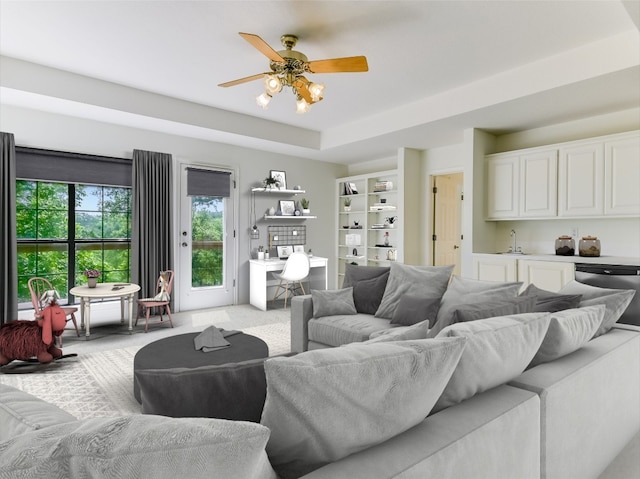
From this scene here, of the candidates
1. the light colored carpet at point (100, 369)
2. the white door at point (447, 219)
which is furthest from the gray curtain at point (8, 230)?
the white door at point (447, 219)

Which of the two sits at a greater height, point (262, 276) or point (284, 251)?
point (284, 251)

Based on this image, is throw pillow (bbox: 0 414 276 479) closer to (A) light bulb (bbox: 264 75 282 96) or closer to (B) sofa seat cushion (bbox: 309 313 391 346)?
(B) sofa seat cushion (bbox: 309 313 391 346)

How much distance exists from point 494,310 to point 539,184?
11.5 feet

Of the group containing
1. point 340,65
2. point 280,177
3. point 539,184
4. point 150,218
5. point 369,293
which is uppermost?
point 340,65

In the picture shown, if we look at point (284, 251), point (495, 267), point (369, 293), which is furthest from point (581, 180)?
point (284, 251)

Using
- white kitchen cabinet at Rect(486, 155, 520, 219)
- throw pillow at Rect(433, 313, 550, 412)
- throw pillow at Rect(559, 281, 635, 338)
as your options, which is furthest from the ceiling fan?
white kitchen cabinet at Rect(486, 155, 520, 219)

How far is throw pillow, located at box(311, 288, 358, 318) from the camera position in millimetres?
3281

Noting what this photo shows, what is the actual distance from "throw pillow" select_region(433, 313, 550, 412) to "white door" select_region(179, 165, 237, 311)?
5055 mm

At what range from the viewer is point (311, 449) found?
0.81m

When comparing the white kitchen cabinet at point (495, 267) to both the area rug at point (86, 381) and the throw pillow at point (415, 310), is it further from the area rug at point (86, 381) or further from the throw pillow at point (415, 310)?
the area rug at point (86, 381)

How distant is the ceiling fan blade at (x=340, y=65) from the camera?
290 centimetres

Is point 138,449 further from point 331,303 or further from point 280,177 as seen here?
point 280,177

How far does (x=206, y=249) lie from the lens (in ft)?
19.3

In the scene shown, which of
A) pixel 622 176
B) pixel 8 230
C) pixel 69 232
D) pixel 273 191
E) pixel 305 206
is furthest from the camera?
pixel 305 206
